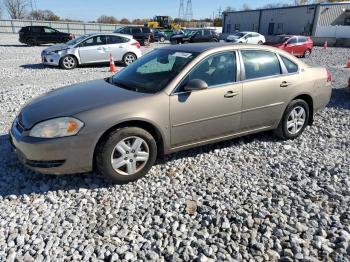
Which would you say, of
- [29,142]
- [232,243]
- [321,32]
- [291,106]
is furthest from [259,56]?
[321,32]

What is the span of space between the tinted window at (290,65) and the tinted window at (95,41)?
10.4 meters

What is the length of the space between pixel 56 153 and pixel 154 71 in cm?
178

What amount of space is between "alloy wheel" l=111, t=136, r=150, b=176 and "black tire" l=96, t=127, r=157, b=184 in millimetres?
31

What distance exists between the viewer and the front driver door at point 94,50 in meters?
13.3

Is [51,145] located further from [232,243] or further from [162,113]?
[232,243]

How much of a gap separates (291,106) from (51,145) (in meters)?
3.53

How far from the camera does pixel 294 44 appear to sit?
19.5 meters

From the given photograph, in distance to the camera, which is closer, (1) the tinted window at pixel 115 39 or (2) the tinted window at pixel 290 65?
(2) the tinted window at pixel 290 65

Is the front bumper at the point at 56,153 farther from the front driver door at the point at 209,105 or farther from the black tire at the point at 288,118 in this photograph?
the black tire at the point at 288,118

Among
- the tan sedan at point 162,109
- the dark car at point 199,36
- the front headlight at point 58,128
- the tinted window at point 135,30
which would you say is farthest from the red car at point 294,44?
the front headlight at point 58,128

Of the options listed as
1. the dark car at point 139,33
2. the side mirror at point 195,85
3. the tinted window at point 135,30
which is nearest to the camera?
the side mirror at point 195,85

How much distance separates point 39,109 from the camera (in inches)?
148

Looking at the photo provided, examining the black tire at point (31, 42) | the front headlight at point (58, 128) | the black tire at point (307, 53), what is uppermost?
the front headlight at point (58, 128)

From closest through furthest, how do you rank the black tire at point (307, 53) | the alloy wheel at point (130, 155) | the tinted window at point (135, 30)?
the alloy wheel at point (130, 155)
the black tire at point (307, 53)
the tinted window at point (135, 30)
